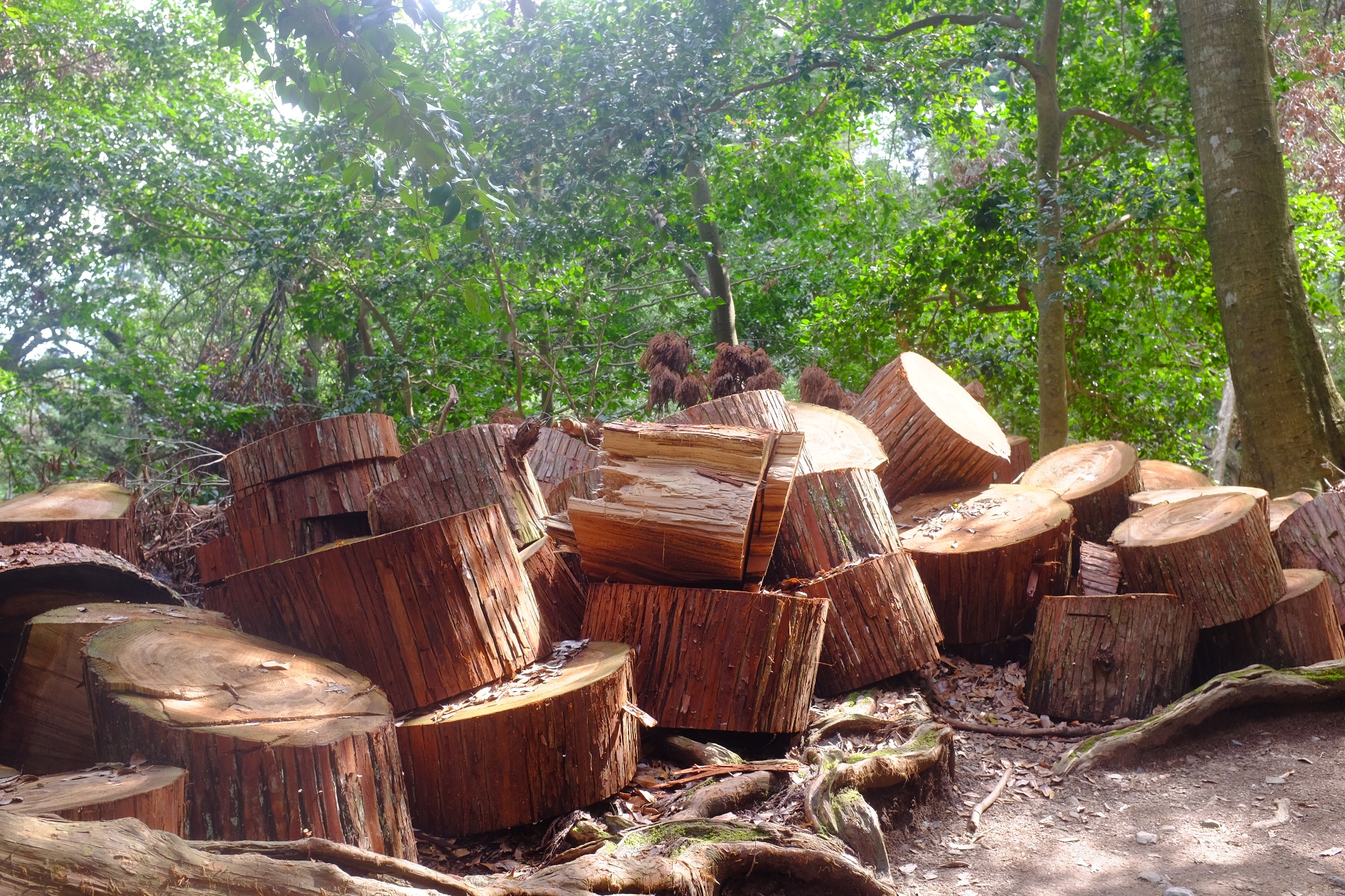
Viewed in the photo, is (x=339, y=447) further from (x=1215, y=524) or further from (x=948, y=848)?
(x=1215, y=524)

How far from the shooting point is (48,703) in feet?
9.73

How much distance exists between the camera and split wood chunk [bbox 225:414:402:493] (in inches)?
181

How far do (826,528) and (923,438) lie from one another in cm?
144

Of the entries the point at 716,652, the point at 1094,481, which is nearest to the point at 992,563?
the point at 1094,481

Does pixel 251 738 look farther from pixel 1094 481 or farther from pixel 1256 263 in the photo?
pixel 1256 263

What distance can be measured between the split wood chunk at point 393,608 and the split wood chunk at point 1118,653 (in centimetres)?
266

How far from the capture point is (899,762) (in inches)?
129

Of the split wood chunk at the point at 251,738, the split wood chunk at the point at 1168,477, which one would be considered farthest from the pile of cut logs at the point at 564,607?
the split wood chunk at the point at 1168,477

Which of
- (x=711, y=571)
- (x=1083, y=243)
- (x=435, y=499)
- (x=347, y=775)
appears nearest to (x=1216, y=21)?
(x=1083, y=243)

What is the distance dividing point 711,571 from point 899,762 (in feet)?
3.18

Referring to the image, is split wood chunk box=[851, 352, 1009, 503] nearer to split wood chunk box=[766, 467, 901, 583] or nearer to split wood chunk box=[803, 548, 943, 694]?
split wood chunk box=[766, 467, 901, 583]

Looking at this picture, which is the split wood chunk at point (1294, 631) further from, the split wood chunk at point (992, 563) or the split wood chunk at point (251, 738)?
the split wood chunk at point (251, 738)

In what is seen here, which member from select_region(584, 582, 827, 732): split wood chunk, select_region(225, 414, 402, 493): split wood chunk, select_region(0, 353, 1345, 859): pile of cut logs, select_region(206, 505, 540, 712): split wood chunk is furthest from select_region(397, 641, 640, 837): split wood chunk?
select_region(225, 414, 402, 493): split wood chunk

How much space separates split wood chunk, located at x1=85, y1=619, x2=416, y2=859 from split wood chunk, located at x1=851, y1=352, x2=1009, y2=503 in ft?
11.4
